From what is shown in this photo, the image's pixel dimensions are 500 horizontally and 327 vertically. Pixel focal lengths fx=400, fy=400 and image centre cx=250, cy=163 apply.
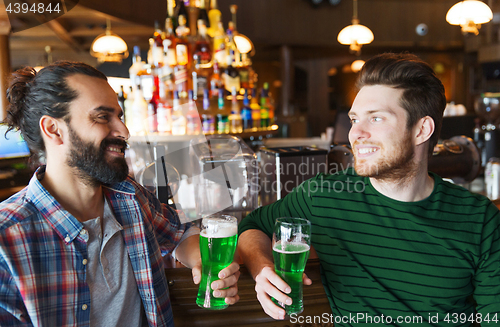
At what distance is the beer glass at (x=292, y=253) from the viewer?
89cm

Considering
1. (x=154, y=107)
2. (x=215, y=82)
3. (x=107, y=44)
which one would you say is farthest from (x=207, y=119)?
(x=107, y=44)

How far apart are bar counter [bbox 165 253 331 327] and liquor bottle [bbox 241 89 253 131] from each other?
2197 mm

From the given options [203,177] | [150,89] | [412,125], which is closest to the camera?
[412,125]

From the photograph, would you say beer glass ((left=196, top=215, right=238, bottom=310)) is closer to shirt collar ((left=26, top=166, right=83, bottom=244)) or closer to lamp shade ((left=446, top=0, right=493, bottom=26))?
shirt collar ((left=26, top=166, right=83, bottom=244))

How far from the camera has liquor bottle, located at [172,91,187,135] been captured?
2729 mm

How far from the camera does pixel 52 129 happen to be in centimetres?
111

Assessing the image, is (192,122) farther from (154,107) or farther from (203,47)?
(203,47)

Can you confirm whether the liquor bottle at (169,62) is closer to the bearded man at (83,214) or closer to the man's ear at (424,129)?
the bearded man at (83,214)

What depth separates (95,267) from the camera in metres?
1.05

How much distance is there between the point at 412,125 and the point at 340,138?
2880mm

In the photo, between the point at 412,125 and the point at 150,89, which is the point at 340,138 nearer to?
the point at 150,89

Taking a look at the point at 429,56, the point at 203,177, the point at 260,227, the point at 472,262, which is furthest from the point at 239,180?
the point at 429,56

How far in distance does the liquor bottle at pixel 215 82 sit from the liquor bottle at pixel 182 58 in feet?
0.67

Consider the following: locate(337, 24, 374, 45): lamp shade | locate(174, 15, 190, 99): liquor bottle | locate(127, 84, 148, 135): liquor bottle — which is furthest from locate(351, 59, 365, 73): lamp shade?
locate(127, 84, 148, 135): liquor bottle
